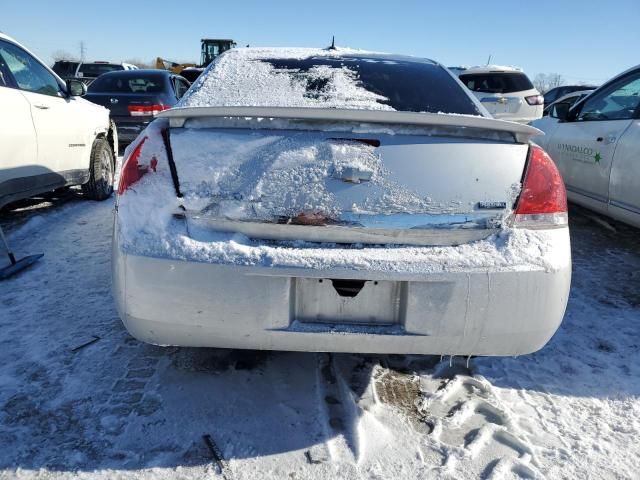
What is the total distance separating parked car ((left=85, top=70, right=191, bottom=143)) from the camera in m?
8.34

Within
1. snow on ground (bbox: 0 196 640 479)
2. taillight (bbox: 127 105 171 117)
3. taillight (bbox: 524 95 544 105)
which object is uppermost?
taillight (bbox: 524 95 544 105)

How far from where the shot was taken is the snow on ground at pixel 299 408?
6.12ft

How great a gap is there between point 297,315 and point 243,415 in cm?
57

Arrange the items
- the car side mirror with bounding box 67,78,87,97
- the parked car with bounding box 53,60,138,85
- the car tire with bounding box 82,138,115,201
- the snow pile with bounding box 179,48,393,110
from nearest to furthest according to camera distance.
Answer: the snow pile with bounding box 179,48,393,110
the car side mirror with bounding box 67,78,87,97
the car tire with bounding box 82,138,115,201
the parked car with bounding box 53,60,138,85

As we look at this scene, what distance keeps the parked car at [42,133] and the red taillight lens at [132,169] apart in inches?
97.6

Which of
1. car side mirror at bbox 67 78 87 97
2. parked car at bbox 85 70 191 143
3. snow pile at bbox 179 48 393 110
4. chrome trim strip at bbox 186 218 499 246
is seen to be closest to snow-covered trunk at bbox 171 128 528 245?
chrome trim strip at bbox 186 218 499 246

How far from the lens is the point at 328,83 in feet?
8.70

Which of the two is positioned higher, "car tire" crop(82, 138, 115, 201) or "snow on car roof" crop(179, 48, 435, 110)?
"snow on car roof" crop(179, 48, 435, 110)

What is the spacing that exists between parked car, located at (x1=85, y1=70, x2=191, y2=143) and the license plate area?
7090 millimetres

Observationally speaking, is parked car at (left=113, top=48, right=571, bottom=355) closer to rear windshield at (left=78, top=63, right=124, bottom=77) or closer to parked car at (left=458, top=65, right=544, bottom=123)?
parked car at (left=458, top=65, right=544, bottom=123)

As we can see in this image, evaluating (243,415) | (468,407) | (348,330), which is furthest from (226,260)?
(468,407)

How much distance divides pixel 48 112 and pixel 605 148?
491 centimetres

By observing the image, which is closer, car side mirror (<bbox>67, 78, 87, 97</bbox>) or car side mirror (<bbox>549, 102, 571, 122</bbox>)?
car side mirror (<bbox>549, 102, 571, 122</bbox>)

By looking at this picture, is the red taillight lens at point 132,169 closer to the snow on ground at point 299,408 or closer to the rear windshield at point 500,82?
the snow on ground at point 299,408
